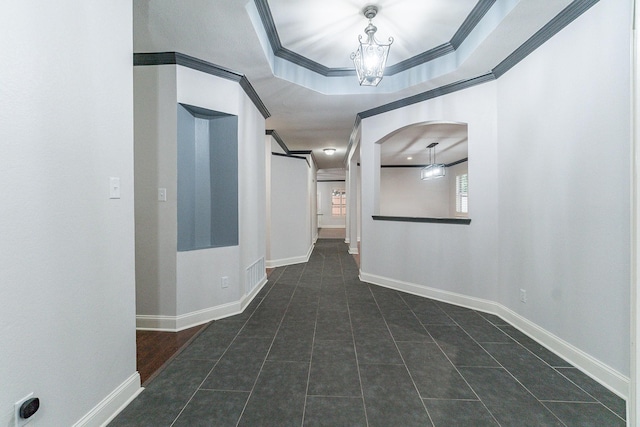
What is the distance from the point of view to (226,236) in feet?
9.61

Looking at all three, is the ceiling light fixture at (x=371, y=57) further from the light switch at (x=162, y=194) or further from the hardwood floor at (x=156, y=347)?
the hardwood floor at (x=156, y=347)

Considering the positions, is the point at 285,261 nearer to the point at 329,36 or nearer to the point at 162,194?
the point at 162,194

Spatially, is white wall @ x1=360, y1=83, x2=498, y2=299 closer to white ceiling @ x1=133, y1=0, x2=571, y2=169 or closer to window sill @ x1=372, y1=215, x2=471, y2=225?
window sill @ x1=372, y1=215, x2=471, y2=225

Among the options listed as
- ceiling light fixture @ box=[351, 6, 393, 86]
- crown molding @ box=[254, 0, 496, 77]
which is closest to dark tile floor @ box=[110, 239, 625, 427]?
ceiling light fixture @ box=[351, 6, 393, 86]

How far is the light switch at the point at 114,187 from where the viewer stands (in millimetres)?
1460

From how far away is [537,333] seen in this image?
2.31 meters

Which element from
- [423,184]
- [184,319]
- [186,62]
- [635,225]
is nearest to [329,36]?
[186,62]

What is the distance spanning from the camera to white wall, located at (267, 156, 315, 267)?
5262mm

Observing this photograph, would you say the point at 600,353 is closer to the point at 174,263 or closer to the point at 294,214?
the point at 174,263

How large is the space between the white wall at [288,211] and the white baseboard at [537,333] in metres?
2.07

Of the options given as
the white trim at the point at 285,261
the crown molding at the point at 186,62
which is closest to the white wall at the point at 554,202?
the crown molding at the point at 186,62

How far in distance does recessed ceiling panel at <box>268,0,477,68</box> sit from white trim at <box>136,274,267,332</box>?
284 cm

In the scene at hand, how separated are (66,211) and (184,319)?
173 centimetres

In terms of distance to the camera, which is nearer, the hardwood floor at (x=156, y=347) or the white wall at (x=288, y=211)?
the hardwood floor at (x=156, y=347)
